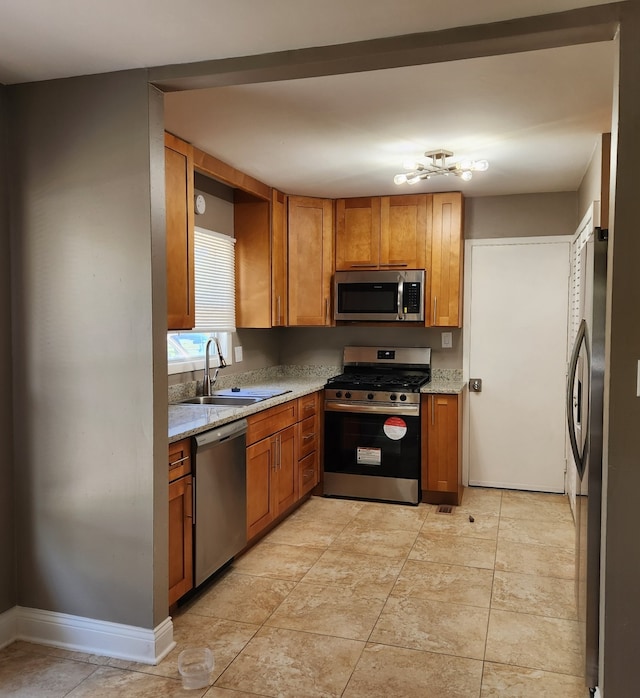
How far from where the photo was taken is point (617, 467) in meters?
2.00

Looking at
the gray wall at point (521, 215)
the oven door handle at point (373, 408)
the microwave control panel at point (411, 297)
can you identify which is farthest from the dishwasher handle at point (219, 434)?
the gray wall at point (521, 215)

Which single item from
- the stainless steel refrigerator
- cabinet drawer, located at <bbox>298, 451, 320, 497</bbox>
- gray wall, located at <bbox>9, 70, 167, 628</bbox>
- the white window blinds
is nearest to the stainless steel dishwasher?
gray wall, located at <bbox>9, 70, 167, 628</bbox>

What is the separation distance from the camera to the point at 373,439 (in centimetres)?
472

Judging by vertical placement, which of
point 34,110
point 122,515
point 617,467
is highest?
point 34,110

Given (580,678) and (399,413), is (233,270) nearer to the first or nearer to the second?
(399,413)

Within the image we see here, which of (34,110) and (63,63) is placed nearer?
(63,63)

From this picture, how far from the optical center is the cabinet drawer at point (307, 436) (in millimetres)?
4395

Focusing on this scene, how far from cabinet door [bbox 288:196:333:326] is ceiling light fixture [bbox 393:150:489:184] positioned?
1.09 m

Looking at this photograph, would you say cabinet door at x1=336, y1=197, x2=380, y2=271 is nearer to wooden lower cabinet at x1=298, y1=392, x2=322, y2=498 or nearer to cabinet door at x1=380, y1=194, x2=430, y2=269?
→ cabinet door at x1=380, y1=194, x2=430, y2=269

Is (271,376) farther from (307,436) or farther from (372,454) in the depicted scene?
(372,454)

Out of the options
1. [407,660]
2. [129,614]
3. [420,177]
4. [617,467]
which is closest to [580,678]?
[407,660]

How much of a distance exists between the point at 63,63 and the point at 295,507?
324cm

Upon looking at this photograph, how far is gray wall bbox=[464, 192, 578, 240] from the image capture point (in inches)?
189

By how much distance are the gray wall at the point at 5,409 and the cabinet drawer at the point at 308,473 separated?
6.83 ft
